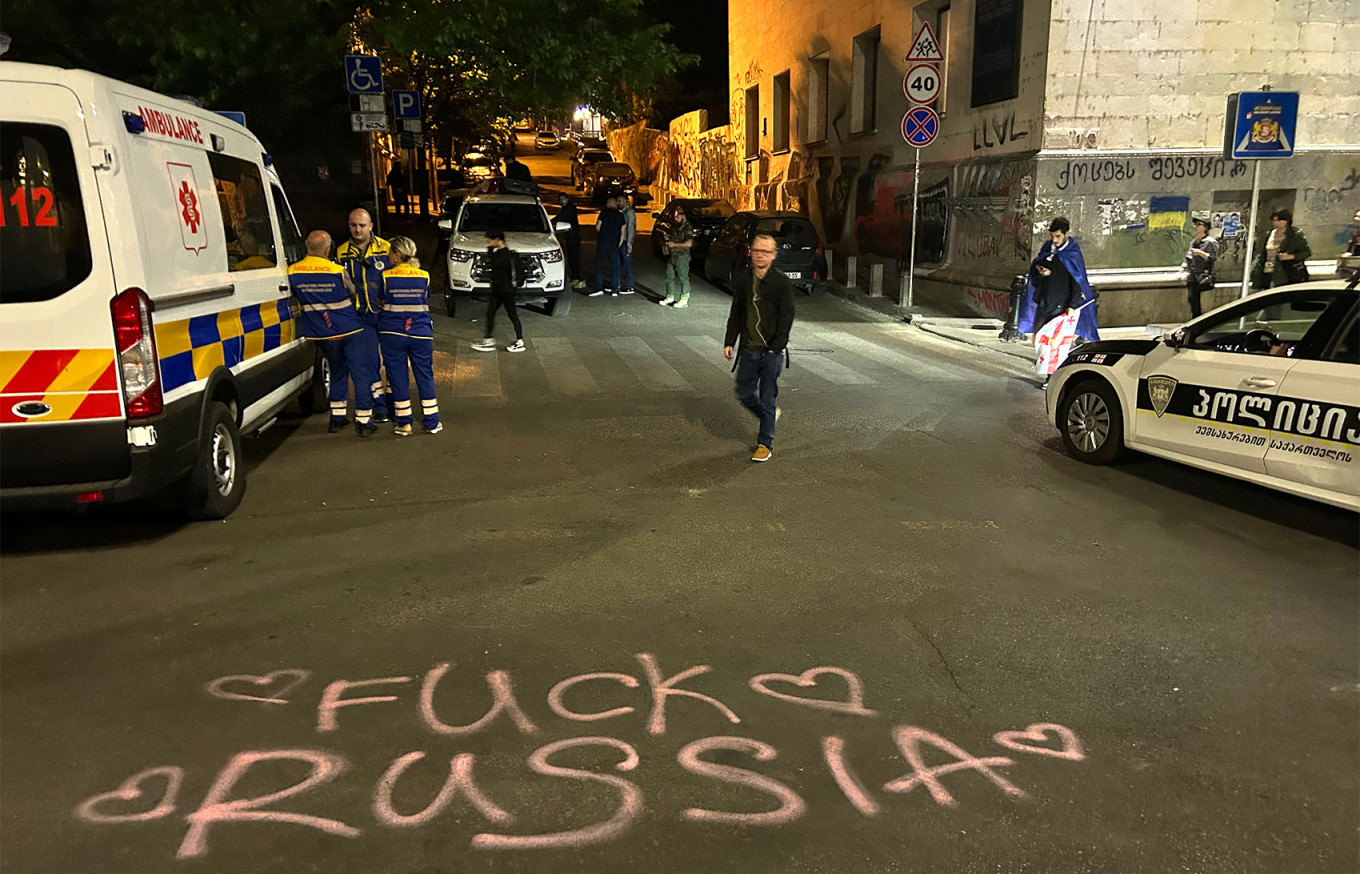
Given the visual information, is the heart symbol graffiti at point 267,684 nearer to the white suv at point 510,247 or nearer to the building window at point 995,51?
the white suv at point 510,247

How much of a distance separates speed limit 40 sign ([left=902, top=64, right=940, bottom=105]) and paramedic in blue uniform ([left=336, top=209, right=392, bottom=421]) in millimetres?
9835

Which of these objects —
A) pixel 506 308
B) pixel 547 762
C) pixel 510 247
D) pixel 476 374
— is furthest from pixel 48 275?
pixel 510 247

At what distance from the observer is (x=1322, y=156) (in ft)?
48.6

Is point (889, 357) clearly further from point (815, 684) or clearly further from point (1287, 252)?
point (815, 684)

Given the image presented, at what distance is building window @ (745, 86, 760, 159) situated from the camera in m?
31.1

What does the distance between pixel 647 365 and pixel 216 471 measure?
6120 mm

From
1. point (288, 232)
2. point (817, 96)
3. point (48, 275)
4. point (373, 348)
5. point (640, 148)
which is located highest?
point (640, 148)

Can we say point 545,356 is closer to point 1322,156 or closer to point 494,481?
point 494,481

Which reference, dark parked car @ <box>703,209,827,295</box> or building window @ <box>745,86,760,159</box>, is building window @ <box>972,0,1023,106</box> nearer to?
dark parked car @ <box>703,209,827,295</box>

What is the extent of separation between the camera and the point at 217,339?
5996mm

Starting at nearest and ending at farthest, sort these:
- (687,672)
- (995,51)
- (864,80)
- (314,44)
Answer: (687,672)
(314,44)
(995,51)
(864,80)

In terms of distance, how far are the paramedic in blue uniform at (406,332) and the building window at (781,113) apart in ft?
72.4

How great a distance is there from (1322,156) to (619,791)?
16130 mm

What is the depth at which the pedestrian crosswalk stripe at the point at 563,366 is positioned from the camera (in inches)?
402
